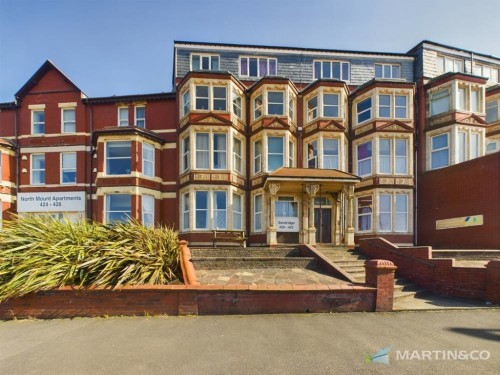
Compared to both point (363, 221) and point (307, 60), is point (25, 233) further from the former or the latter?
point (307, 60)

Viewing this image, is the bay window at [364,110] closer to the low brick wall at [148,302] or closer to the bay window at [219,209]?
the bay window at [219,209]

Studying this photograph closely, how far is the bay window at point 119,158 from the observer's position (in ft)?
48.0

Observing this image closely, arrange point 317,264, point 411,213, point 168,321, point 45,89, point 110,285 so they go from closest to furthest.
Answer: point 168,321 < point 110,285 < point 317,264 < point 411,213 < point 45,89

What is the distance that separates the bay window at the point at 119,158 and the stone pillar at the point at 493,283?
15.5 meters

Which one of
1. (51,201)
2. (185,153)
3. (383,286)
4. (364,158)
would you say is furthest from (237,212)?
(51,201)

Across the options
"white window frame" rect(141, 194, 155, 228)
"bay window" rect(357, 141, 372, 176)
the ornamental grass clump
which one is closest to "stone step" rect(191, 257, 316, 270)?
the ornamental grass clump

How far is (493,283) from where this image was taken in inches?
280

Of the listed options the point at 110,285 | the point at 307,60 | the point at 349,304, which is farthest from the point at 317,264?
the point at 307,60

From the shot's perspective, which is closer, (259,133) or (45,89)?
(259,133)

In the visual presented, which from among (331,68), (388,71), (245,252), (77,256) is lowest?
(245,252)

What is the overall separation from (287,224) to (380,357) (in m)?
10.4

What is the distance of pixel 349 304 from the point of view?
6266mm

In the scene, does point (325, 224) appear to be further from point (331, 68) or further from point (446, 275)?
point (331, 68)

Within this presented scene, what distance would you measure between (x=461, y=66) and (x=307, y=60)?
1085 cm
